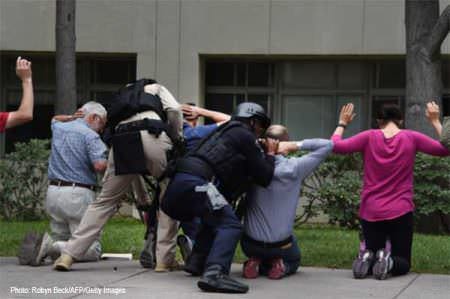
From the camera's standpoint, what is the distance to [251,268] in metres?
7.83

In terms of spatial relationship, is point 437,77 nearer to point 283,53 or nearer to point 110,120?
point 283,53

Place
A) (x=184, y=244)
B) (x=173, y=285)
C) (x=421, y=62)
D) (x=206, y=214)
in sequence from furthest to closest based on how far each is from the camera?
(x=421, y=62) → (x=184, y=244) → (x=173, y=285) → (x=206, y=214)

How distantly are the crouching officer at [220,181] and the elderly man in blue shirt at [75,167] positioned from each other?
4.81 ft

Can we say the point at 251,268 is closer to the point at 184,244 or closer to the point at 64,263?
the point at 184,244

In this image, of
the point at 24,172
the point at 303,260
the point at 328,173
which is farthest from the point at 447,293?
the point at 24,172

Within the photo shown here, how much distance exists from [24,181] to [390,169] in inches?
308

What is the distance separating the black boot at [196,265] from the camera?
25.6 feet

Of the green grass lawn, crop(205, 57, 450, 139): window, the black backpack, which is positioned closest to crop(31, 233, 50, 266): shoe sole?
the green grass lawn

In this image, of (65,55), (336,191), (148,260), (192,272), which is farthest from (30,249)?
(65,55)

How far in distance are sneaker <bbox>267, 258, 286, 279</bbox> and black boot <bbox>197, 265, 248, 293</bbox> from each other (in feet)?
2.42

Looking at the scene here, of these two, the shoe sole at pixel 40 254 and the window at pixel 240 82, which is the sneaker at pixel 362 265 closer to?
the shoe sole at pixel 40 254

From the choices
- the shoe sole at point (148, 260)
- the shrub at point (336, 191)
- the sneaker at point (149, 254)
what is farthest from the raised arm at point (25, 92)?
the shrub at point (336, 191)

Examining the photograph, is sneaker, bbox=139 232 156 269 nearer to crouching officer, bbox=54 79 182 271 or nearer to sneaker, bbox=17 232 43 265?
crouching officer, bbox=54 79 182 271

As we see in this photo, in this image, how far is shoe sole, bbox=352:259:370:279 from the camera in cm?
789
